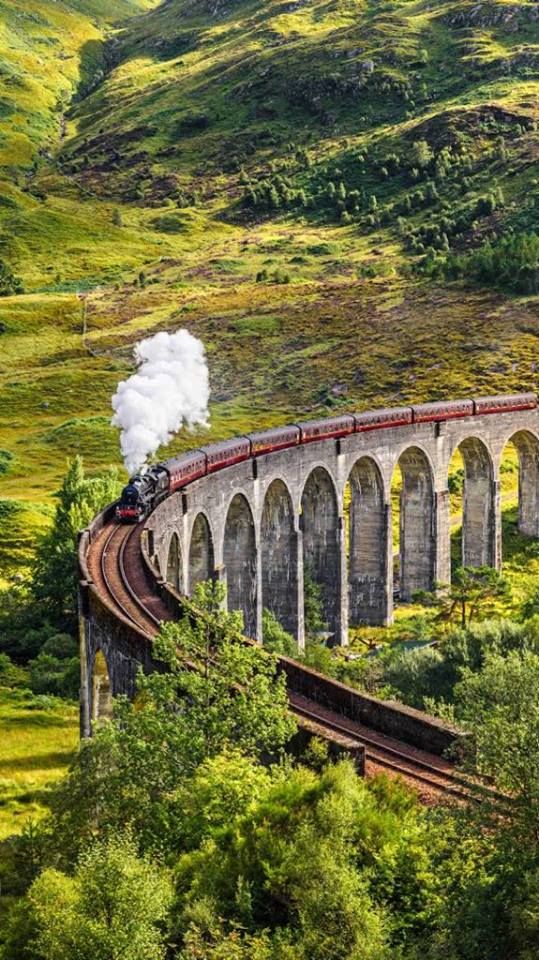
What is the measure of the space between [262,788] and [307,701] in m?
8.24

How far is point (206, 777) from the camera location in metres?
22.5

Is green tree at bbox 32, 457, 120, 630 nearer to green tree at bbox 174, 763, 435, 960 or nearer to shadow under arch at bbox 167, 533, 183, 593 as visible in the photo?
shadow under arch at bbox 167, 533, 183, 593

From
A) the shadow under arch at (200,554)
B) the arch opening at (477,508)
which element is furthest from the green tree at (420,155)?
the shadow under arch at (200,554)

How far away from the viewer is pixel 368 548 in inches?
2495

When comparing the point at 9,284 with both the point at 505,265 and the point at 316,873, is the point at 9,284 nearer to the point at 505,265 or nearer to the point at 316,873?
the point at 505,265

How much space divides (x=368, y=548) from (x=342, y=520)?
412 centimetres

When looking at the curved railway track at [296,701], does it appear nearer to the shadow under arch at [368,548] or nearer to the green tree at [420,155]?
the shadow under arch at [368,548]

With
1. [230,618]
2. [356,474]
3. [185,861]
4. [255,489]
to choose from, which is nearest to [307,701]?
[230,618]

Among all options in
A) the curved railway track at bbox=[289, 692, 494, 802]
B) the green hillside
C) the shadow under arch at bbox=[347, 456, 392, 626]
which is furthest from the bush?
the curved railway track at bbox=[289, 692, 494, 802]

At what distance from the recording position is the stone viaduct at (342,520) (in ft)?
165

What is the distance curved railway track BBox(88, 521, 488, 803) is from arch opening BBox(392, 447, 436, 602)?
948 inches

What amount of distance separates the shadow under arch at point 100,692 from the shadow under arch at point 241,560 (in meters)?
15.5

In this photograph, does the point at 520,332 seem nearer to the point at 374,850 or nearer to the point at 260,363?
the point at 260,363

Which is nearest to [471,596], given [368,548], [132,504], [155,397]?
[368,548]
